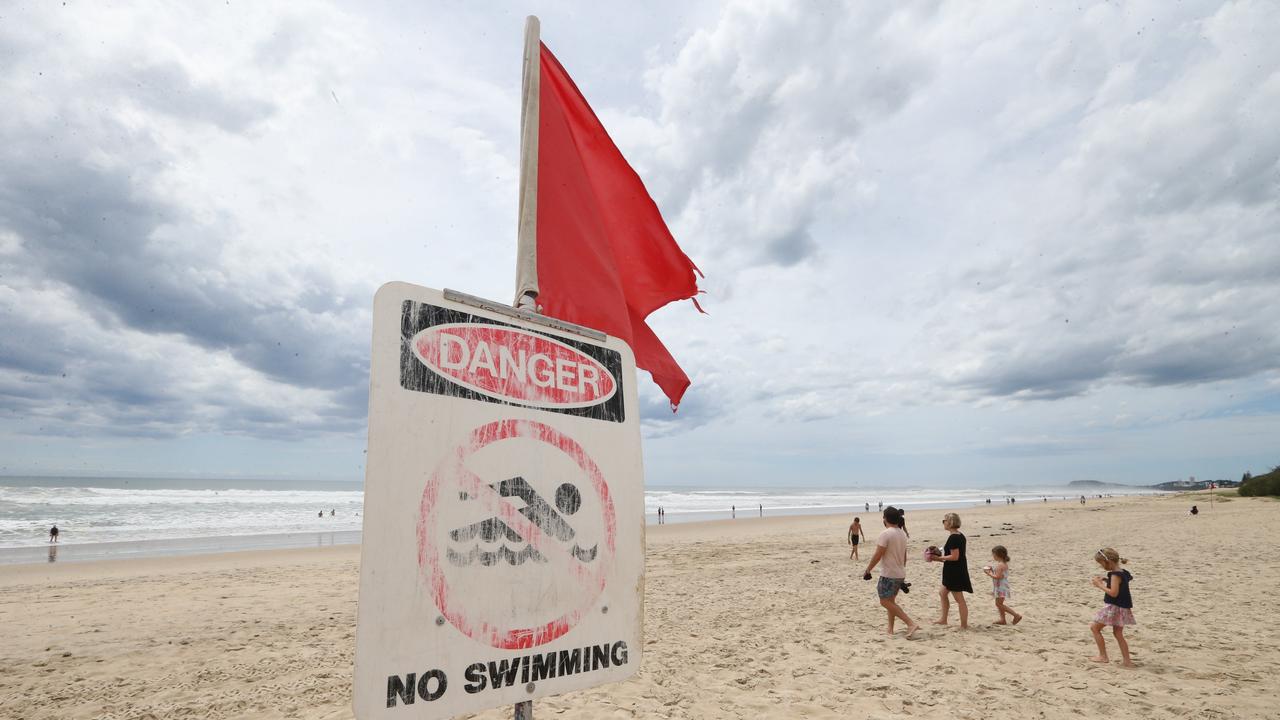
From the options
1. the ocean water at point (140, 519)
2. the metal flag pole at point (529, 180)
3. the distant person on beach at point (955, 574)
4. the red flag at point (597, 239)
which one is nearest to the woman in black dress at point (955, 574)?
the distant person on beach at point (955, 574)

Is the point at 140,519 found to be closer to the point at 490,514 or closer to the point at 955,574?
the point at 955,574

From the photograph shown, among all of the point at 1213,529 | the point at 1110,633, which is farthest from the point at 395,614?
the point at 1213,529

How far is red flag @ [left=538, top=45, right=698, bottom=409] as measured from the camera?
328 cm

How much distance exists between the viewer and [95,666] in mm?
7758

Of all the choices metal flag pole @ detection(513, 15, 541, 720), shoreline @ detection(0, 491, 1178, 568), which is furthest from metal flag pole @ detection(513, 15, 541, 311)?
shoreline @ detection(0, 491, 1178, 568)

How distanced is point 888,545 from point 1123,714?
2.93 meters

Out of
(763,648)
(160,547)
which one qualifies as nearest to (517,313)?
(763,648)

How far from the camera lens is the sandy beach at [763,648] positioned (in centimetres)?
598

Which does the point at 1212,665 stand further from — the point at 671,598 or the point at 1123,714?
the point at 671,598

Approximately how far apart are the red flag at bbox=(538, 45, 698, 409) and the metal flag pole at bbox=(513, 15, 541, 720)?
0.30 meters

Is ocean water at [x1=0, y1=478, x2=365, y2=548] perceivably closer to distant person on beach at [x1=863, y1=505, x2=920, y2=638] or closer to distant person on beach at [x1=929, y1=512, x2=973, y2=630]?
distant person on beach at [x1=863, y1=505, x2=920, y2=638]

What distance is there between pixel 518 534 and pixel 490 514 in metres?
0.12

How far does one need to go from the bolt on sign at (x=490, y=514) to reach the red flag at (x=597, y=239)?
1149 millimetres

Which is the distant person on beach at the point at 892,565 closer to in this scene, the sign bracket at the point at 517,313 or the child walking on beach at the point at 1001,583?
the child walking on beach at the point at 1001,583
